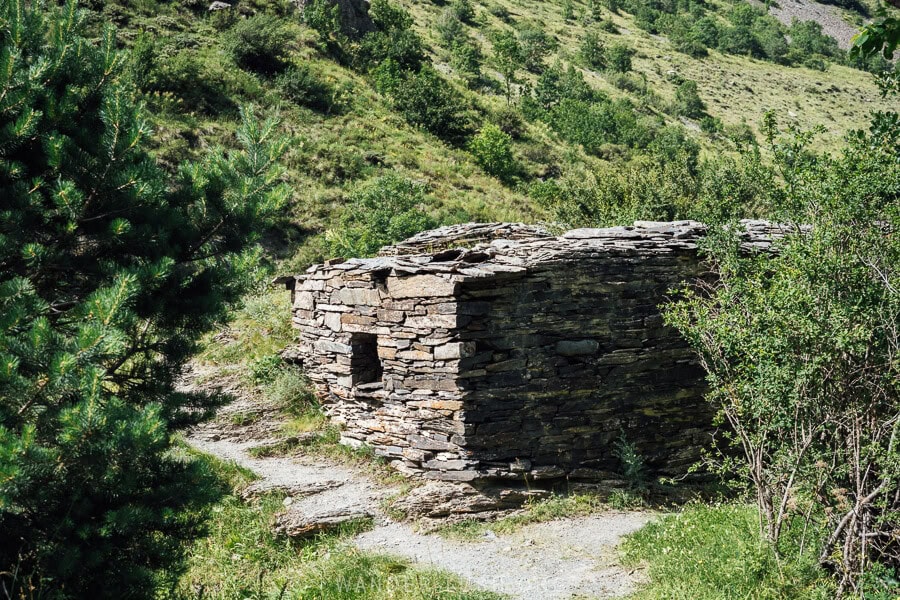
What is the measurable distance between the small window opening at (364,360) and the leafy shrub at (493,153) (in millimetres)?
22666

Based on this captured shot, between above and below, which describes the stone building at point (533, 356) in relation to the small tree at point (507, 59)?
below

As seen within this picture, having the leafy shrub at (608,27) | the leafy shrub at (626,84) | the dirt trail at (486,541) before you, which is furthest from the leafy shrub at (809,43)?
the dirt trail at (486,541)

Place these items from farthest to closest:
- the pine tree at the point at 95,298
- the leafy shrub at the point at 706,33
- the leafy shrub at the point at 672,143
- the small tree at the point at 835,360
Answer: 1. the leafy shrub at the point at 706,33
2. the leafy shrub at the point at 672,143
3. the small tree at the point at 835,360
4. the pine tree at the point at 95,298

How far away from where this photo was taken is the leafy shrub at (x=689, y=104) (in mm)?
51656

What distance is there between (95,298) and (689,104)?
54696 mm

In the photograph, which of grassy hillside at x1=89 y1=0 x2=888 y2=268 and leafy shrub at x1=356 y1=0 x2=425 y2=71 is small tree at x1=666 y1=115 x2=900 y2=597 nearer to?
grassy hillside at x1=89 y1=0 x2=888 y2=268

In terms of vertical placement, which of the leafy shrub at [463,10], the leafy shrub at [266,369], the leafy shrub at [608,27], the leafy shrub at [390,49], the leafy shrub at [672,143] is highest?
the leafy shrub at [608,27]

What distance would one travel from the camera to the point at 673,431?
820cm

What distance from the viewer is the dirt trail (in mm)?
5570

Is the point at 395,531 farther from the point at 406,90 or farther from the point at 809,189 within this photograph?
the point at 406,90

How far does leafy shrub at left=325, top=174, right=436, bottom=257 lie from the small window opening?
26.8 ft

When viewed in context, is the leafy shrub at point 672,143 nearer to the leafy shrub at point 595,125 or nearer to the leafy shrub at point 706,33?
the leafy shrub at point 595,125

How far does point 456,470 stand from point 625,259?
311 centimetres

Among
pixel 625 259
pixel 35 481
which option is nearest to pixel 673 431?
pixel 625 259
